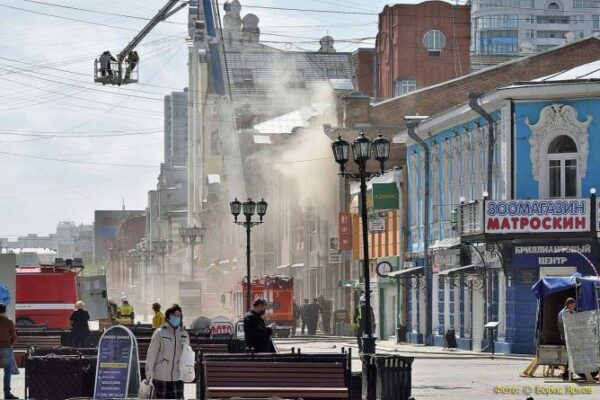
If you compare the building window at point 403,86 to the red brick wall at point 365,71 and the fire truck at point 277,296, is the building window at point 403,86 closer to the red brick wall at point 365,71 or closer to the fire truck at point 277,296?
the red brick wall at point 365,71

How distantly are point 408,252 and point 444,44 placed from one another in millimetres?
36396

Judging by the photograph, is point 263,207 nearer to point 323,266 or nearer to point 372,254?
point 372,254

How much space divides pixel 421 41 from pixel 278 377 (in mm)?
76927

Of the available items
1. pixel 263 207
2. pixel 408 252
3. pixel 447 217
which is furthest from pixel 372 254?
pixel 263 207

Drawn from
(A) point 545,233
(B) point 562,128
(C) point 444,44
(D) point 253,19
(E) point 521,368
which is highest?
(D) point 253,19

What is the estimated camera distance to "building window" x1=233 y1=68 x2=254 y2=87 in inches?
6319

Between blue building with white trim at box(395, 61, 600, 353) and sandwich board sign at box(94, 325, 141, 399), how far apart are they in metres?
23.9

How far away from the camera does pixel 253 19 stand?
187375 mm

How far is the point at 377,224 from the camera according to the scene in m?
65.8

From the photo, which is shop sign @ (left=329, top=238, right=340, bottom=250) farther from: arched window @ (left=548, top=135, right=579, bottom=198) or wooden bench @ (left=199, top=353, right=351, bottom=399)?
wooden bench @ (left=199, top=353, right=351, bottom=399)

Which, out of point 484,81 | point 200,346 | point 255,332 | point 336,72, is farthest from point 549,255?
point 336,72

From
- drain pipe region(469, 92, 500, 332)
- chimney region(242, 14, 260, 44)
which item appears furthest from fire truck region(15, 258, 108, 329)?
chimney region(242, 14, 260, 44)

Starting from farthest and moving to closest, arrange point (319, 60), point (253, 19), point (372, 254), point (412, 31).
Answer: point (253, 19)
point (319, 60)
point (412, 31)
point (372, 254)

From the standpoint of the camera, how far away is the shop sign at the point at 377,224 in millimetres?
65562
